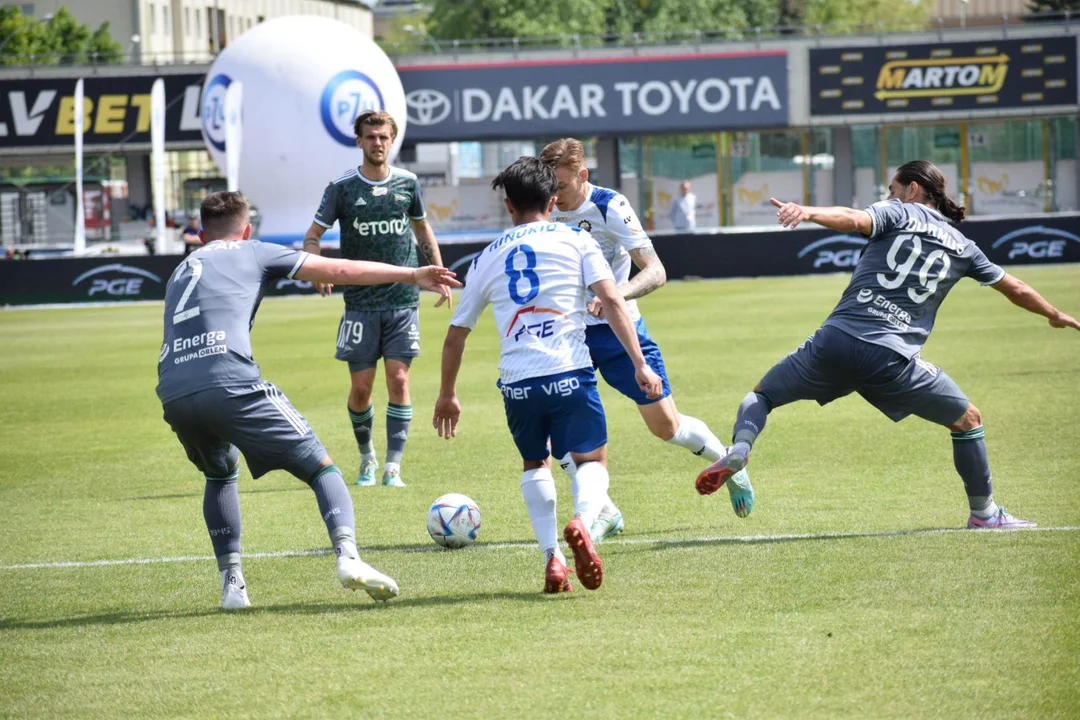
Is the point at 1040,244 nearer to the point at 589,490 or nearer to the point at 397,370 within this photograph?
the point at 397,370

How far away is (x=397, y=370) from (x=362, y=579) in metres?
4.07

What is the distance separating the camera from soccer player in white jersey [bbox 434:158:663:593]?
6234mm

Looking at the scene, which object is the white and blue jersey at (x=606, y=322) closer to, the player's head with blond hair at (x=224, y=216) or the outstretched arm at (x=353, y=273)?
the outstretched arm at (x=353, y=273)

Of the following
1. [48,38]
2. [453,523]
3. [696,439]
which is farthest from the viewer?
[48,38]

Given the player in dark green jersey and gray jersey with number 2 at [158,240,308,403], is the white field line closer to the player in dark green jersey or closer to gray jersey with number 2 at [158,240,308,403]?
gray jersey with number 2 at [158,240,308,403]

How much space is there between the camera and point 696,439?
8.05 metres

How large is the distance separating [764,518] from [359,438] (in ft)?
10.4

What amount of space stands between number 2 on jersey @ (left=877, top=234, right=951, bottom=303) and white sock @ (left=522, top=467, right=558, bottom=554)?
7.14 ft

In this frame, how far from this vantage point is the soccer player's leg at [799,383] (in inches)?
286

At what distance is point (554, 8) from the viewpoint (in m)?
63.6

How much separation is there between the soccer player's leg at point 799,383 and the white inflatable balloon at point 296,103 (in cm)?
2844

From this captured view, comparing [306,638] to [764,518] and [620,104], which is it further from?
[620,104]

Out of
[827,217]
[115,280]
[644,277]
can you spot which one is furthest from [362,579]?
[115,280]

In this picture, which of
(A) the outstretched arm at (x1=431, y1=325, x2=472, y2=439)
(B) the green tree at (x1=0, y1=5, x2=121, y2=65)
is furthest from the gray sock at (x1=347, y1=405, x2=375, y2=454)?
(B) the green tree at (x1=0, y1=5, x2=121, y2=65)
